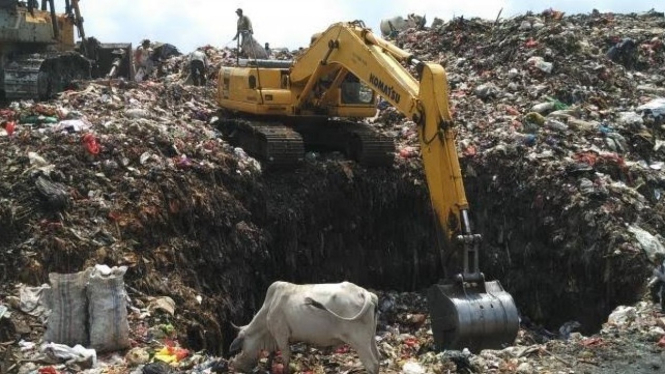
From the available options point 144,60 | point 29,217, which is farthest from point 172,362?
point 144,60

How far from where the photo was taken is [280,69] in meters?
11.2

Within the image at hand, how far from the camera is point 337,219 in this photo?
35.2 feet

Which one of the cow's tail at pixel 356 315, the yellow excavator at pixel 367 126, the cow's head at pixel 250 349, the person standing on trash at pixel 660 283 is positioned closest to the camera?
the cow's tail at pixel 356 315

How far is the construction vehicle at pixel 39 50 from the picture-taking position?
43.5ft

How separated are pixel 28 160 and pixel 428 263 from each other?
17.8 ft

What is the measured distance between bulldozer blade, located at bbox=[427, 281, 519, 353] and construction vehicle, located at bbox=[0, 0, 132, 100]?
886 cm

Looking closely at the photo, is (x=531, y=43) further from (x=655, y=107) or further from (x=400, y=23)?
(x=400, y=23)

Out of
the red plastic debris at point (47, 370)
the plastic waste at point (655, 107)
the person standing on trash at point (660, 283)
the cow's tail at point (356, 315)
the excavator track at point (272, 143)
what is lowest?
the red plastic debris at point (47, 370)

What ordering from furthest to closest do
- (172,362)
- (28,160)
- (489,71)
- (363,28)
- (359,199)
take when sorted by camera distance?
(489,71) < (359,199) < (363,28) < (28,160) < (172,362)

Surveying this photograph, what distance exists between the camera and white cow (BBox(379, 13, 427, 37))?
1983 centimetres

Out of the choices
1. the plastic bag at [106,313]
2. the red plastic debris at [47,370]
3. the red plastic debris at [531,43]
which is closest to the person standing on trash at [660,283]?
the plastic bag at [106,313]

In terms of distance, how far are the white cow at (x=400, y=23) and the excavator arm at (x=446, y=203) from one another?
1100cm

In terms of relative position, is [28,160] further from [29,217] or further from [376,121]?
[376,121]

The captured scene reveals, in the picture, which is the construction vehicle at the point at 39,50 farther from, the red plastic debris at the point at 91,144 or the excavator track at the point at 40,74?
the red plastic debris at the point at 91,144
